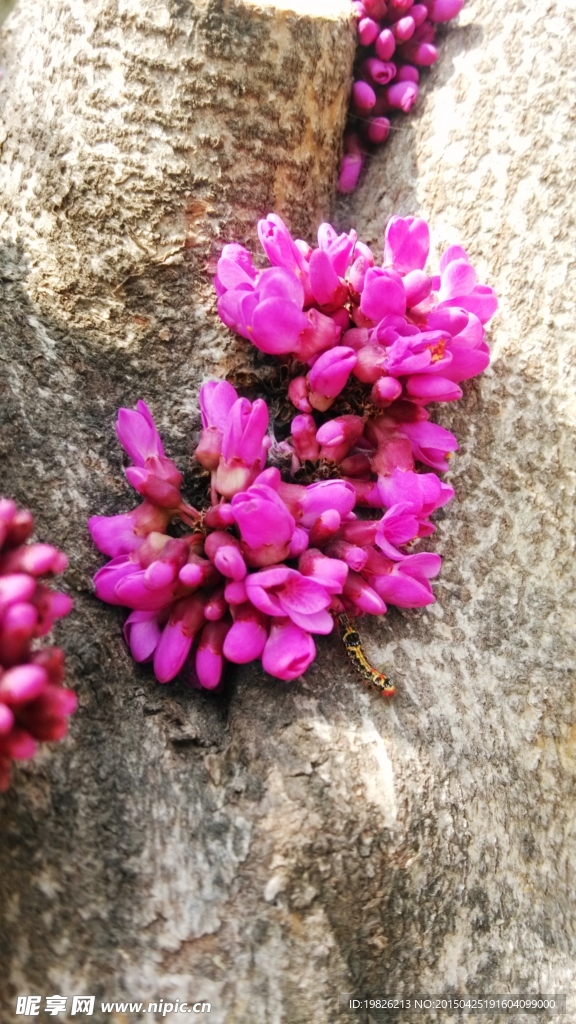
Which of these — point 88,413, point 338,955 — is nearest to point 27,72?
point 88,413

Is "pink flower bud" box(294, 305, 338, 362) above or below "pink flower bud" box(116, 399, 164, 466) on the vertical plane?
above

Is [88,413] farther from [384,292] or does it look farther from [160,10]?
[160,10]

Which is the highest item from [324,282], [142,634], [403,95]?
[403,95]

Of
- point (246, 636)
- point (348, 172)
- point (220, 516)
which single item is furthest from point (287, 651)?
point (348, 172)

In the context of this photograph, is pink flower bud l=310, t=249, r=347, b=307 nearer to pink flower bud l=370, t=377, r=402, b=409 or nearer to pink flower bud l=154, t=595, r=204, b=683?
pink flower bud l=370, t=377, r=402, b=409

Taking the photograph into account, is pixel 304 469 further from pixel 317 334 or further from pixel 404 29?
pixel 404 29

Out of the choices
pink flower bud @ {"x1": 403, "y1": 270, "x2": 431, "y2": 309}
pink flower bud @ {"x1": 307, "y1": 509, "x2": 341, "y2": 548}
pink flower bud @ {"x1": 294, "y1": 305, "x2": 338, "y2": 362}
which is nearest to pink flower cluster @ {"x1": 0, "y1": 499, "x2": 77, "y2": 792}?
pink flower bud @ {"x1": 307, "y1": 509, "x2": 341, "y2": 548}

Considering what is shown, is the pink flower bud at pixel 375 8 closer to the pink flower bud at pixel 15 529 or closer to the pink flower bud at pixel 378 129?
the pink flower bud at pixel 378 129

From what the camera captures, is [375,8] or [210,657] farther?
[375,8]
